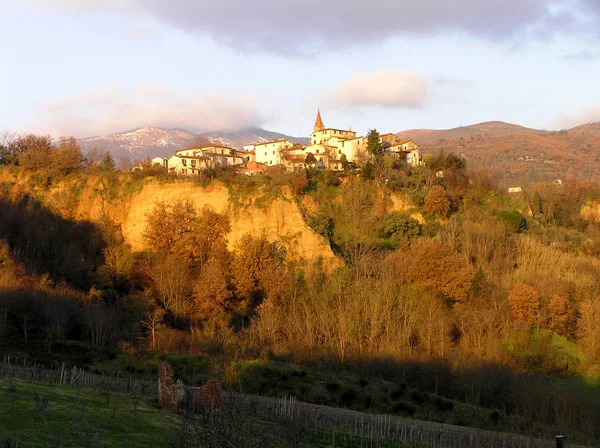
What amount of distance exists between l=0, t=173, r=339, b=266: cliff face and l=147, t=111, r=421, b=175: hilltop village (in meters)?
3.53

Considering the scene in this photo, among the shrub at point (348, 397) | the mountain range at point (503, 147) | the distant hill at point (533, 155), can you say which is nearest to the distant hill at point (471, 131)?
the mountain range at point (503, 147)

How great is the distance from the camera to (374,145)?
51.4m

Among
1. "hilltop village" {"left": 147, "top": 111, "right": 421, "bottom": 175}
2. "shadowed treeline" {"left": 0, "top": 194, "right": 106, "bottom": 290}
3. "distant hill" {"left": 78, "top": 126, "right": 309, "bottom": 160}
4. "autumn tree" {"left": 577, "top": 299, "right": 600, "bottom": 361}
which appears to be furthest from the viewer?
"distant hill" {"left": 78, "top": 126, "right": 309, "bottom": 160}

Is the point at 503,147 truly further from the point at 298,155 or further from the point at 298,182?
the point at 298,182

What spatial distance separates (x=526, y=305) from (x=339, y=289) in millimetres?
10130

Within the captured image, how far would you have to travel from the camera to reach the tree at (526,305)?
34.8 metres

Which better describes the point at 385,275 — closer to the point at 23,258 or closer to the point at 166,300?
the point at 166,300

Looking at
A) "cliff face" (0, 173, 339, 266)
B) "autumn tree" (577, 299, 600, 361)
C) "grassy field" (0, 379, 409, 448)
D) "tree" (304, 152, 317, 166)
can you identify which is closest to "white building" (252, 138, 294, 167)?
"tree" (304, 152, 317, 166)

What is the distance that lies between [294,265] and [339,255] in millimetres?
2965

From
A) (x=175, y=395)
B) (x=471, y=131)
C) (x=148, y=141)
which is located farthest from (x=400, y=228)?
(x=471, y=131)

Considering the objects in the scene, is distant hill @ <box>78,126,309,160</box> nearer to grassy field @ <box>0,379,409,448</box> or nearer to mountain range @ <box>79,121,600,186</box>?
mountain range @ <box>79,121,600,186</box>

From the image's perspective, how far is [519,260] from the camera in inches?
1610

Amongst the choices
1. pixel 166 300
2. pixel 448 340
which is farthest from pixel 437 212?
pixel 166 300

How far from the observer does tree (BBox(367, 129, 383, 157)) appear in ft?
168
